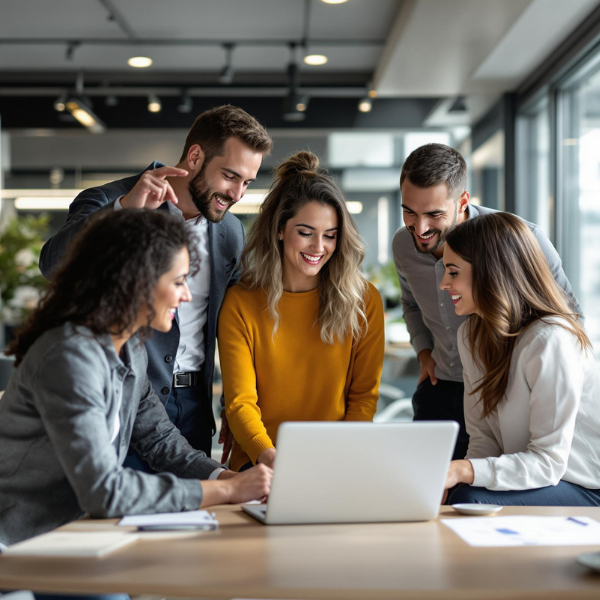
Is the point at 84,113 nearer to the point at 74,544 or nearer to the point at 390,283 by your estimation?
the point at 390,283

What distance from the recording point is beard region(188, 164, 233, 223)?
2383 mm

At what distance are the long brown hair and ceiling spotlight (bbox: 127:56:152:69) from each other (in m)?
4.42

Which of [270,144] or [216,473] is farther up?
[270,144]

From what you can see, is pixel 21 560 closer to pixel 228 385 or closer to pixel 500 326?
pixel 228 385

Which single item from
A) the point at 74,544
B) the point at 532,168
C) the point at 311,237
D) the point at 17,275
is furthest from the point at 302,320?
the point at 17,275

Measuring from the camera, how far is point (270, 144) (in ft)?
8.25

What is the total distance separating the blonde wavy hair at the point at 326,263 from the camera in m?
2.26

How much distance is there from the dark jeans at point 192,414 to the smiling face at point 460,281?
0.89 meters

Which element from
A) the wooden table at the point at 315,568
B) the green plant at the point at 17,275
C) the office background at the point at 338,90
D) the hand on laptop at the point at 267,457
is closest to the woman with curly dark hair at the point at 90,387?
the wooden table at the point at 315,568

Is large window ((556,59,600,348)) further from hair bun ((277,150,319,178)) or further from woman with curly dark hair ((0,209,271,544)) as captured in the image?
woman with curly dark hair ((0,209,271,544))

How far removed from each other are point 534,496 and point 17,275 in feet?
16.1

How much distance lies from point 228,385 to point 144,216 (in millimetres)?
780

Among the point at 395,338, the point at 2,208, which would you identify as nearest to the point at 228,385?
the point at 395,338

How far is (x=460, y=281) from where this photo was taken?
6.66ft
